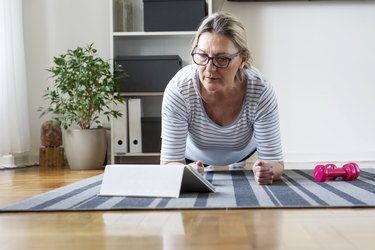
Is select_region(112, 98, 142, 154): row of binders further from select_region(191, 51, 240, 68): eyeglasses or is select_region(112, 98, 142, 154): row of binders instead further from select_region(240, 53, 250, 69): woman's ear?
select_region(191, 51, 240, 68): eyeglasses

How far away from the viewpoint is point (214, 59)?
69.8 inches

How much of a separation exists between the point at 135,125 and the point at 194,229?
2.47 metres

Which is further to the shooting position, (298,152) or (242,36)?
(298,152)

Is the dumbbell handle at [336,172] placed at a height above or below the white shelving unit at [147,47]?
below

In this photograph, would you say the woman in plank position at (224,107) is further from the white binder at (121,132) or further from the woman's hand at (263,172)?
the white binder at (121,132)

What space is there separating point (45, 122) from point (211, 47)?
7.11 ft

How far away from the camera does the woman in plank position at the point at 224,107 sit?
184 centimetres

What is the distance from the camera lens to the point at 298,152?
3857 millimetres

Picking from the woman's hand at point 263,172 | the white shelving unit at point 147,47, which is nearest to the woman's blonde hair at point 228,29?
the woman's hand at point 263,172

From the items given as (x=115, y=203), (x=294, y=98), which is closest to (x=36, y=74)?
(x=294, y=98)

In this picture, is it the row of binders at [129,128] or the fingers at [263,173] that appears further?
the row of binders at [129,128]

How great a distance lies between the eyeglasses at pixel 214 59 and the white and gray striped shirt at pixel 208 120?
19cm

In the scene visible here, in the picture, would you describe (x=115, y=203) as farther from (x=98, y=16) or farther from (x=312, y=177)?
(x=98, y=16)

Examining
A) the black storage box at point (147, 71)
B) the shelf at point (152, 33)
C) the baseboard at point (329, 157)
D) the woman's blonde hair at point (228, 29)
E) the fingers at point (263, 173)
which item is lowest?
the baseboard at point (329, 157)
